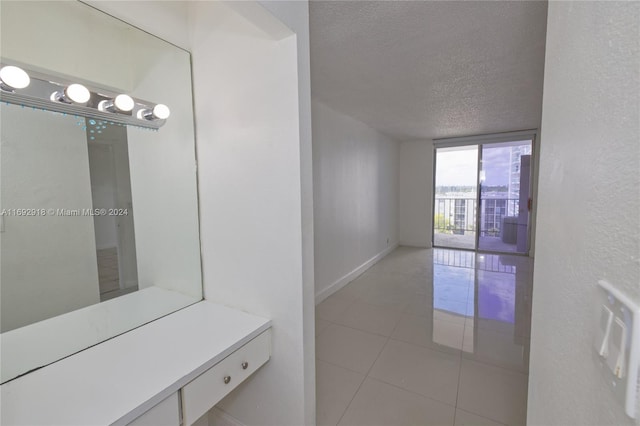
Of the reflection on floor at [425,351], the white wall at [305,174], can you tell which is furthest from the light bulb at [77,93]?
the reflection on floor at [425,351]

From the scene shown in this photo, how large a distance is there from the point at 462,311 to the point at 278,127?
2.68 meters

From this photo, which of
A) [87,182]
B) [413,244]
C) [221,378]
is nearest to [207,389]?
[221,378]

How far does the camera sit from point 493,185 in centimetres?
496

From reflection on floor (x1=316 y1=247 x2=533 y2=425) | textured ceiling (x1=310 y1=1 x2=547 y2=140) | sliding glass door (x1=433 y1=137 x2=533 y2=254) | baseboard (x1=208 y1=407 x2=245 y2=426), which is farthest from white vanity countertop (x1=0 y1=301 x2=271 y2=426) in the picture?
sliding glass door (x1=433 y1=137 x2=533 y2=254)

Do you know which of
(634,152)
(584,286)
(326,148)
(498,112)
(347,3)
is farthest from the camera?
(498,112)

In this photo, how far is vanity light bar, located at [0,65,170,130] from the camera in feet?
3.02

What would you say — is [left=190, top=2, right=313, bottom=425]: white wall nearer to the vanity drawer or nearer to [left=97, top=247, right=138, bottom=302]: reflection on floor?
the vanity drawer

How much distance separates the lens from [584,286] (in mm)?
503

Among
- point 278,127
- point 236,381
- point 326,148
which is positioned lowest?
point 236,381

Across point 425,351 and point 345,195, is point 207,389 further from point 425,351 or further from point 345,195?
point 345,195

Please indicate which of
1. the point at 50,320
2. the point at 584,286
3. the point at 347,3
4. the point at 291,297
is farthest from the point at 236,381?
the point at 347,3

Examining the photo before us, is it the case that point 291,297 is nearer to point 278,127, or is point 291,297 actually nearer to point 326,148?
point 278,127

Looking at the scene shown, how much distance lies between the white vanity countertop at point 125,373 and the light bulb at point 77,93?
3.37ft

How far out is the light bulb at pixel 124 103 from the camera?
46.0 inches
